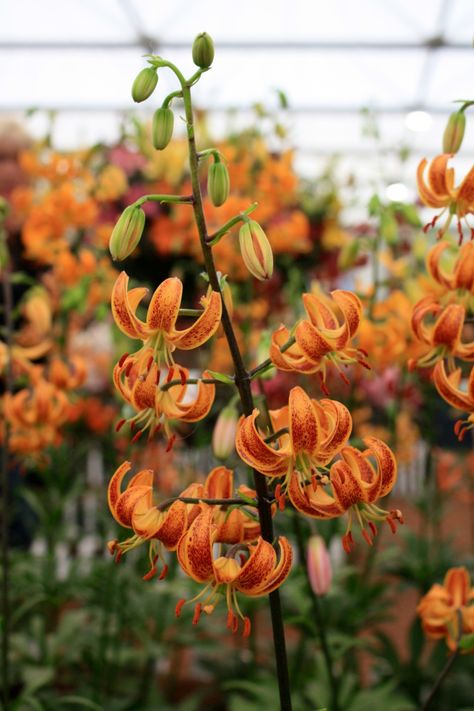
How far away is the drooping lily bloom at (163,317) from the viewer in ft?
1.70

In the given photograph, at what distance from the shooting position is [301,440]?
1.68 feet

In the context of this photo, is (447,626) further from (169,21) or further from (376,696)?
(169,21)

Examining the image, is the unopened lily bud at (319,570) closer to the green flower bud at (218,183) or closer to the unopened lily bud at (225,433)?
the unopened lily bud at (225,433)

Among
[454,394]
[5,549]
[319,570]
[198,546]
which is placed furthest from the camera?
[5,549]

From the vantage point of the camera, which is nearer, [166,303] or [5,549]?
[166,303]

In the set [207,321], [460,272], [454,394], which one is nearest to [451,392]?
[454,394]

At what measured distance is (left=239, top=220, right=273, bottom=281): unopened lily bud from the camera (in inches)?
22.0

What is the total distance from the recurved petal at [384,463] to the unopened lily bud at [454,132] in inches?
13.6

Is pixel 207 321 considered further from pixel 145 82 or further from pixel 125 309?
pixel 145 82

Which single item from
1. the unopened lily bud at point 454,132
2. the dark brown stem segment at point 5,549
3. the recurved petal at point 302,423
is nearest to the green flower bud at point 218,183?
the recurved petal at point 302,423

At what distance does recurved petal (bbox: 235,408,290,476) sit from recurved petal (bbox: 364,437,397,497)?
0.19 feet

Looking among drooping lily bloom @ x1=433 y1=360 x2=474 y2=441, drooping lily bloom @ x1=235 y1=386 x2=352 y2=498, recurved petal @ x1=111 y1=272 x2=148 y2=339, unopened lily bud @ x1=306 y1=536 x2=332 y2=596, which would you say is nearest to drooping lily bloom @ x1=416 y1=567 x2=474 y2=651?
unopened lily bud @ x1=306 y1=536 x2=332 y2=596

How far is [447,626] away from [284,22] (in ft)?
17.1

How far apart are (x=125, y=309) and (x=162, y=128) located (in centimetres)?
15
